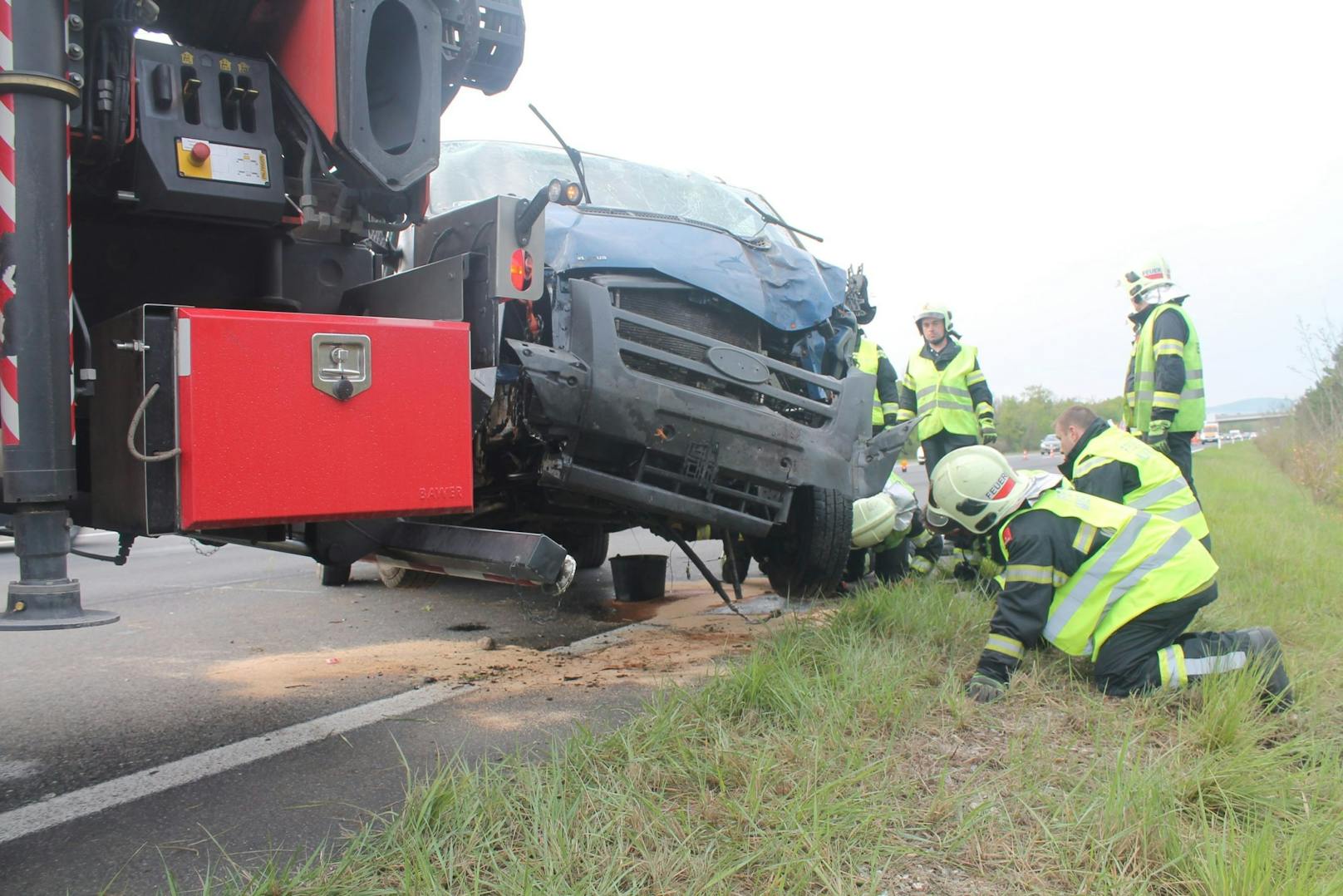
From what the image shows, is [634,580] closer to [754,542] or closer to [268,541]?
[754,542]

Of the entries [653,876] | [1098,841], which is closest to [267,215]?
[653,876]

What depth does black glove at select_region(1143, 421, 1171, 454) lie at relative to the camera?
593 cm

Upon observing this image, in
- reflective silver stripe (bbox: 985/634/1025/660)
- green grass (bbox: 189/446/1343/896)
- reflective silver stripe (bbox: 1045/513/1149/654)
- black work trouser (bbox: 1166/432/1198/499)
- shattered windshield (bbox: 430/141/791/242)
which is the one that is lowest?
green grass (bbox: 189/446/1343/896)

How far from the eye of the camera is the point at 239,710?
3.63m

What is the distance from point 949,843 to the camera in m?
2.24

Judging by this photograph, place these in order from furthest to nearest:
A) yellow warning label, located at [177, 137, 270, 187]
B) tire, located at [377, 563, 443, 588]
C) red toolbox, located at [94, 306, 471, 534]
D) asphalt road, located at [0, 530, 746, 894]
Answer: tire, located at [377, 563, 443, 588] < yellow warning label, located at [177, 137, 270, 187] < asphalt road, located at [0, 530, 746, 894] < red toolbox, located at [94, 306, 471, 534]

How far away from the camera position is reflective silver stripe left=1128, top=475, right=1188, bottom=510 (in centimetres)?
455

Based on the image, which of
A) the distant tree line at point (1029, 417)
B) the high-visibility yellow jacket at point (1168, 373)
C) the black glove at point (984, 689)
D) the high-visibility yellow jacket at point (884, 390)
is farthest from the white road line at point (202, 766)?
the distant tree line at point (1029, 417)

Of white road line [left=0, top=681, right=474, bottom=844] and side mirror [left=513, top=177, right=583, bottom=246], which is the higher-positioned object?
side mirror [left=513, top=177, right=583, bottom=246]

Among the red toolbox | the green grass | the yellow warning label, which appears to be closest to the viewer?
the green grass

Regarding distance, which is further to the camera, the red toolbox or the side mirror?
the side mirror

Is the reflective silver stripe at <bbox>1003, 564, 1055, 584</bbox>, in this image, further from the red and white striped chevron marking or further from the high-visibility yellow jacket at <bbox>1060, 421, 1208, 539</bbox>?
Answer: the red and white striped chevron marking

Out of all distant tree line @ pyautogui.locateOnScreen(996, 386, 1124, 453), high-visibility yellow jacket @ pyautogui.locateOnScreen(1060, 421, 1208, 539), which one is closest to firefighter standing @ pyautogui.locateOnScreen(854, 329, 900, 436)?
high-visibility yellow jacket @ pyautogui.locateOnScreen(1060, 421, 1208, 539)

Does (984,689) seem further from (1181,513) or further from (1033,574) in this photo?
(1181,513)
